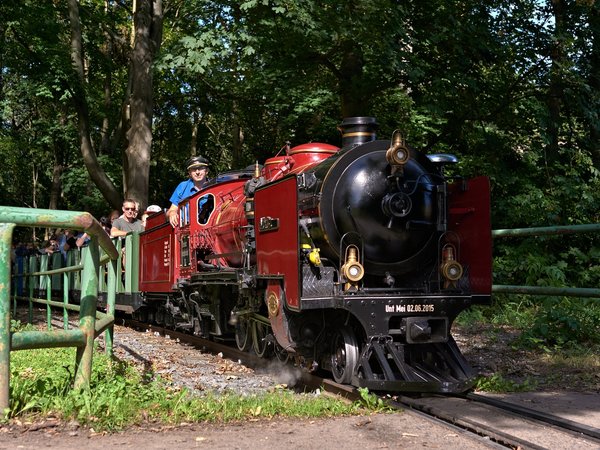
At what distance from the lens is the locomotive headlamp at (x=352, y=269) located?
6225 millimetres

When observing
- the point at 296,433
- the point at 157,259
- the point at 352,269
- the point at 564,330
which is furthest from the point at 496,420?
the point at 157,259

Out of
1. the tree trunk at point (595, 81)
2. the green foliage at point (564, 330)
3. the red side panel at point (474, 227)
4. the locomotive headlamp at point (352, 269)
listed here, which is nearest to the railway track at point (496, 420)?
the locomotive headlamp at point (352, 269)

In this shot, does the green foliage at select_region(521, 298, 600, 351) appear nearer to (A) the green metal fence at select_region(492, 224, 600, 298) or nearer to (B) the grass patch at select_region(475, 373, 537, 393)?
(A) the green metal fence at select_region(492, 224, 600, 298)

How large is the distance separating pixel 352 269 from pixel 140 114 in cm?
1121

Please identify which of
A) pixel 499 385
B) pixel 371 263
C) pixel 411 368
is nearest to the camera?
pixel 411 368

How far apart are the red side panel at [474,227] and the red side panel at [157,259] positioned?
202 inches

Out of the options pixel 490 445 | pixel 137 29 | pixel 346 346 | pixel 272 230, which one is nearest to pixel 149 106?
pixel 137 29

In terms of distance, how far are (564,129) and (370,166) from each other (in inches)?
340

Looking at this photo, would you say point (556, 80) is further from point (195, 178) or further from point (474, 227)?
point (474, 227)

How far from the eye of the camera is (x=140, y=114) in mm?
16188

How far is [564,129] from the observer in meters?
13.8

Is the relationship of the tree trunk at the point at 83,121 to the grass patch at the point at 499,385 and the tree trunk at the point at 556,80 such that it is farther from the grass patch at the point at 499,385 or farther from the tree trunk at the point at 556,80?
the grass patch at the point at 499,385

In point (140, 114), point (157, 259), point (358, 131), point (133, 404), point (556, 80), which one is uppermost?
point (140, 114)

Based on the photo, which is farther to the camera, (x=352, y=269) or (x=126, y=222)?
(x=126, y=222)
